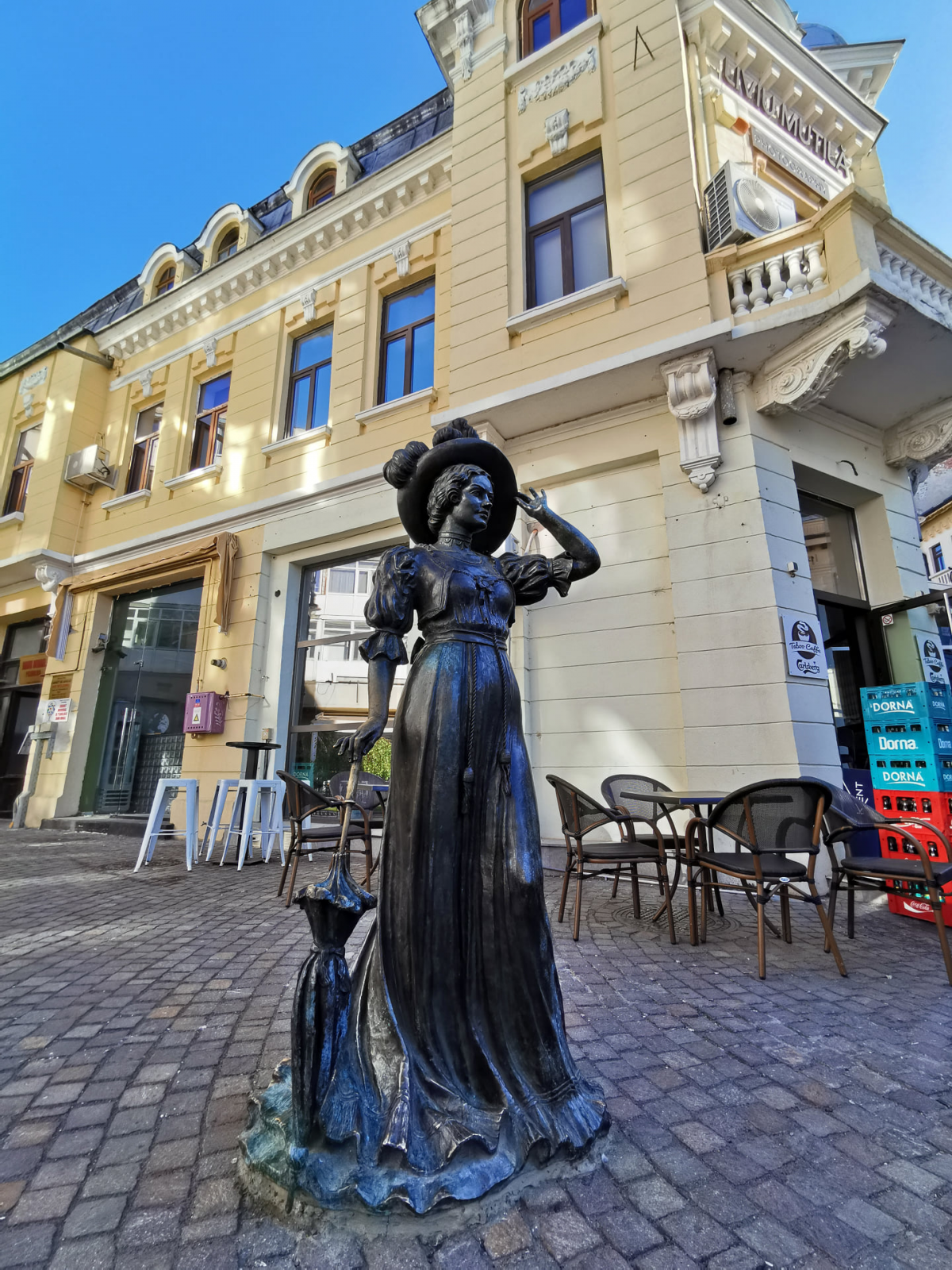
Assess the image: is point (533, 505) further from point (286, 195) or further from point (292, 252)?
point (286, 195)

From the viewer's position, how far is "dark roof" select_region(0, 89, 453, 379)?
372 inches

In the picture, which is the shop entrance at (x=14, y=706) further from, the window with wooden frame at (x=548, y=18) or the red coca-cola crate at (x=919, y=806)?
the red coca-cola crate at (x=919, y=806)

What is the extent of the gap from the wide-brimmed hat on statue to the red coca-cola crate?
13.3 ft

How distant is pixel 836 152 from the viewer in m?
8.18

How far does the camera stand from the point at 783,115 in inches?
303

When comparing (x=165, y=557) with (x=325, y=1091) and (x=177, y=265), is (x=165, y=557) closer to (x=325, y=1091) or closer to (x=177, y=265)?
(x=177, y=265)

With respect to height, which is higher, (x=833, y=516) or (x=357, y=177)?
(x=357, y=177)

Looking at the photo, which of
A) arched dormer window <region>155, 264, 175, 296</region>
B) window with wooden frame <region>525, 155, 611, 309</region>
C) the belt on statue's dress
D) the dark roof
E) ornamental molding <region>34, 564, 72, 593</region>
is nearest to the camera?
the belt on statue's dress

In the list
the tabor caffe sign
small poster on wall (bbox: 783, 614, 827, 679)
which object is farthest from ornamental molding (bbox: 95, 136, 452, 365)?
small poster on wall (bbox: 783, 614, 827, 679)

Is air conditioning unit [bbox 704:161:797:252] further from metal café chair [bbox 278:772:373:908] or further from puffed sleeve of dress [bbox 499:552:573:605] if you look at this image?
metal café chair [bbox 278:772:373:908]

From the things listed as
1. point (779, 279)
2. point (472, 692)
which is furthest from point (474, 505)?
point (779, 279)

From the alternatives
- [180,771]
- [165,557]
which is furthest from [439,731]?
[165,557]

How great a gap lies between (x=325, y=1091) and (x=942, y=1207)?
58.1 inches

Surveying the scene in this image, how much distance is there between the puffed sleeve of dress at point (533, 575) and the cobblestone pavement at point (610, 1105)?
1569 mm
